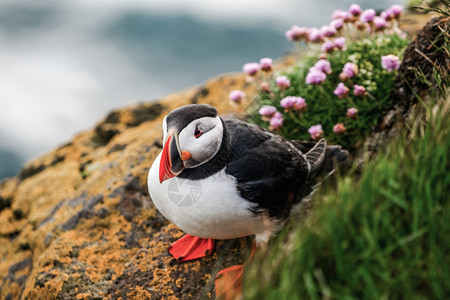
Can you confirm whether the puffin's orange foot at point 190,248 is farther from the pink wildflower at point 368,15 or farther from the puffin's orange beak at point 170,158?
the pink wildflower at point 368,15

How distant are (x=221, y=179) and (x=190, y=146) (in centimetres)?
37

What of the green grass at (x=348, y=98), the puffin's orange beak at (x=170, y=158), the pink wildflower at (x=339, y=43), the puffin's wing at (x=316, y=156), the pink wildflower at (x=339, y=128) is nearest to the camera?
the puffin's orange beak at (x=170, y=158)

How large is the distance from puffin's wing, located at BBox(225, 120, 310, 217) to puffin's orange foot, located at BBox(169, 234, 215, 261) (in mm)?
843

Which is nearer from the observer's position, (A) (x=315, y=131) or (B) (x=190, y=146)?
(B) (x=190, y=146)

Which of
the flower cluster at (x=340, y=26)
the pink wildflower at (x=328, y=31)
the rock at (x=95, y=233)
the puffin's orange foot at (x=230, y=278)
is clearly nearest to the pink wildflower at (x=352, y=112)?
the flower cluster at (x=340, y=26)

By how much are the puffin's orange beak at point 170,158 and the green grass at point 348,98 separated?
2383mm

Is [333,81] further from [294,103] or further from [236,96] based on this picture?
[236,96]

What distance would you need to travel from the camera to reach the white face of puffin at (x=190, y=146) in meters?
2.79

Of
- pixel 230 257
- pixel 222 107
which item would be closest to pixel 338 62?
pixel 222 107

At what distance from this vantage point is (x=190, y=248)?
3732 millimetres

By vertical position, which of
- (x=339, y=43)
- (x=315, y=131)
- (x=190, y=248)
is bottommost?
(x=190, y=248)

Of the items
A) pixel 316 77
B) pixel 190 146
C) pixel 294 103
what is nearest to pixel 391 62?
pixel 316 77

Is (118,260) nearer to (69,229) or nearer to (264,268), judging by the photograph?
(69,229)

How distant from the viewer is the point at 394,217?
1925 mm
